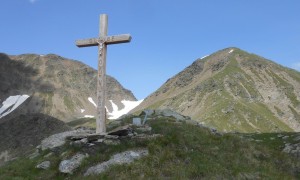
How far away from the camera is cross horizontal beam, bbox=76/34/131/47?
79.8ft

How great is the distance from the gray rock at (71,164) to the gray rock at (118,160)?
116 cm

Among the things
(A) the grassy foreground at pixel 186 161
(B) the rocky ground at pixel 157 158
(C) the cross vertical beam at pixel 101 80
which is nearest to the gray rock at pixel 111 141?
(B) the rocky ground at pixel 157 158

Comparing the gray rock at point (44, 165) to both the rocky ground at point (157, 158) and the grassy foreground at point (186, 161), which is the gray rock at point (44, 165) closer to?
the rocky ground at point (157, 158)

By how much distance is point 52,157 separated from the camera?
917 inches

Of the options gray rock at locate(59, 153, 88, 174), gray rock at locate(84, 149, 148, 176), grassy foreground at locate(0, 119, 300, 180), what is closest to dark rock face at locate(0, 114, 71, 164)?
grassy foreground at locate(0, 119, 300, 180)

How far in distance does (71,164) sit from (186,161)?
21.4 ft

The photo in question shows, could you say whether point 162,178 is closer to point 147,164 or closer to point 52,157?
point 147,164

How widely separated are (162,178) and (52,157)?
8.74m

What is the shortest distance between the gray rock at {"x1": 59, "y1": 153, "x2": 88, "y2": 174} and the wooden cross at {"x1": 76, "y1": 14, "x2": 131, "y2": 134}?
2.90 meters

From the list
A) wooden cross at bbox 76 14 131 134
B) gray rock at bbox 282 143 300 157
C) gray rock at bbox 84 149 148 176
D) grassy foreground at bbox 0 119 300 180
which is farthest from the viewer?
gray rock at bbox 282 143 300 157

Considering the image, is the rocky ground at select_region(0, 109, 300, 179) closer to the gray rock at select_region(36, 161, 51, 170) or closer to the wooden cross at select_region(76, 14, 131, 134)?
the gray rock at select_region(36, 161, 51, 170)

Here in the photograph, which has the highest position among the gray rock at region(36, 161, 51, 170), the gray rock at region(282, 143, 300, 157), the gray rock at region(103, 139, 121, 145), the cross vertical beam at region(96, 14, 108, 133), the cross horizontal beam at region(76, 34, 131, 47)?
the cross horizontal beam at region(76, 34, 131, 47)

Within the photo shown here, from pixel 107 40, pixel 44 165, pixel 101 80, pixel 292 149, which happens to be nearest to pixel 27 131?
pixel 101 80

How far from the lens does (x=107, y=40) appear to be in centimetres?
2530
